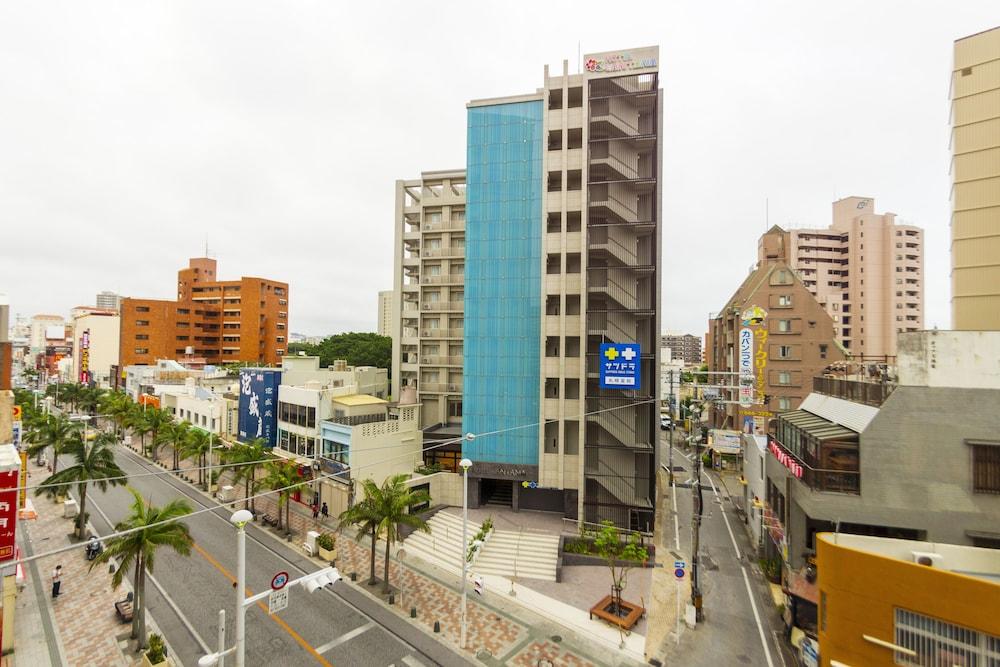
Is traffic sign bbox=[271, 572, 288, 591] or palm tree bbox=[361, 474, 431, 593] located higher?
traffic sign bbox=[271, 572, 288, 591]

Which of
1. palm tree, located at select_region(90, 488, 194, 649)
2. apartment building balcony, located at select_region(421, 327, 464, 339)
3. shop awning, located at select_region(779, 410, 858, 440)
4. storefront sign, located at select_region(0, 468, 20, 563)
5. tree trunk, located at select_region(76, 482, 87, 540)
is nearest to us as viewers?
storefront sign, located at select_region(0, 468, 20, 563)

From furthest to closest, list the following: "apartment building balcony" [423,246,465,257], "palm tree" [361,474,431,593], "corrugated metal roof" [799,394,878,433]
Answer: "apartment building balcony" [423,246,465,257] → "palm tree" [361,474,431,593] → "corrugated metal roof" [799,394,878,433]

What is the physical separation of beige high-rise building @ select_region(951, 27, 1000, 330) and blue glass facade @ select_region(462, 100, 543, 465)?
27251 mm

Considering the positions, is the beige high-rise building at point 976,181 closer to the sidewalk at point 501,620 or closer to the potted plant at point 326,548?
the sidewalk at point 501,620

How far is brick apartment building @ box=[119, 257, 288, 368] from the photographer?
10419cm

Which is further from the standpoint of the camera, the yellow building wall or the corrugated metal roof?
the corrugated metal roof

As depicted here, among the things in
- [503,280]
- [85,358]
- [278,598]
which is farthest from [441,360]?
[85,358]

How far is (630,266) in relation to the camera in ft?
110

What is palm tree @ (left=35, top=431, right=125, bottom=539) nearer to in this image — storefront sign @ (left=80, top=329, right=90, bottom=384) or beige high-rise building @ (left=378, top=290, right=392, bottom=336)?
storefront sign @ (left=80, top=329, right=90, bottom=384)

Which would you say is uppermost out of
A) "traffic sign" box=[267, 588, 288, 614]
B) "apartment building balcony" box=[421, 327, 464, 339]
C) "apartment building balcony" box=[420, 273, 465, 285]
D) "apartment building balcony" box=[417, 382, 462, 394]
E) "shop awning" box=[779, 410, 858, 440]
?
"apartment building balcony" box=[420, 273, 465, 285]

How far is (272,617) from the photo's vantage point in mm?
21969

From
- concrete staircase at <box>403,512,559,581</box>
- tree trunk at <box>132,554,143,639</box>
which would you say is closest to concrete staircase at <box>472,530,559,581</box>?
concrete staircase at <box>403,512,559,581</box>

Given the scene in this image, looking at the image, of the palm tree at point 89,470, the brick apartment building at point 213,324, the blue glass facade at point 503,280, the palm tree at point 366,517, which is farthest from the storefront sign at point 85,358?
the palm tree at point 366,517

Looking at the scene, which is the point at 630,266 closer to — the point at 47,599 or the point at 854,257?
the point at 47,599
